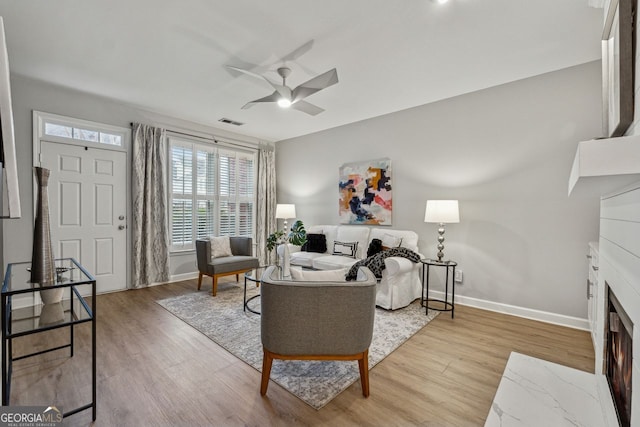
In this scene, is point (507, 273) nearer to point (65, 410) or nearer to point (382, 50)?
point (382, 50)

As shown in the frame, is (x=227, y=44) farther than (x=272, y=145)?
No

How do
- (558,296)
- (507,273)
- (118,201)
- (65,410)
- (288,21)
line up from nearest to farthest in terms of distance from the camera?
(65,410) → (288,21) → (558,296) → (507,273) → (118,201)

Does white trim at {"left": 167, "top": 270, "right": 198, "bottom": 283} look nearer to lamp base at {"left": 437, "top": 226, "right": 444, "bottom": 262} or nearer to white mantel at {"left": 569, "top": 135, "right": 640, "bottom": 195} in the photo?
lamp base at {"left": 437, "top": 226, "right": 444, "bottom": 262}

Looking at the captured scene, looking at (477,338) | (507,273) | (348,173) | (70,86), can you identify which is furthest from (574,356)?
(70,86)

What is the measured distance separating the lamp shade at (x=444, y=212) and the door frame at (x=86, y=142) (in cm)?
417

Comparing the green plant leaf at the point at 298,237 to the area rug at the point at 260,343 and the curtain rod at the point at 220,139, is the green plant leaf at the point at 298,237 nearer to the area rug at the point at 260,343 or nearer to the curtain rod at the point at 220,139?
the area rug at the point at 260,343

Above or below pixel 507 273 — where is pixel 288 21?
above

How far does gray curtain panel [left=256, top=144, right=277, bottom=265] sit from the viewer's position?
18.9 ft

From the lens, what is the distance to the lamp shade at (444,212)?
327cm

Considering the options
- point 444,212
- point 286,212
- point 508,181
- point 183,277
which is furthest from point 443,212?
point 183,277

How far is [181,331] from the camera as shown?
282 cm

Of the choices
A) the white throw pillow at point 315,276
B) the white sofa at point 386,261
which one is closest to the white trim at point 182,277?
the white sofa at point 386,261

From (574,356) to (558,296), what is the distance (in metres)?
0.85

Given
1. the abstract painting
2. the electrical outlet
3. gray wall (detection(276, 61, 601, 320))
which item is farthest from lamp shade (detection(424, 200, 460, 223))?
the abstract painting
